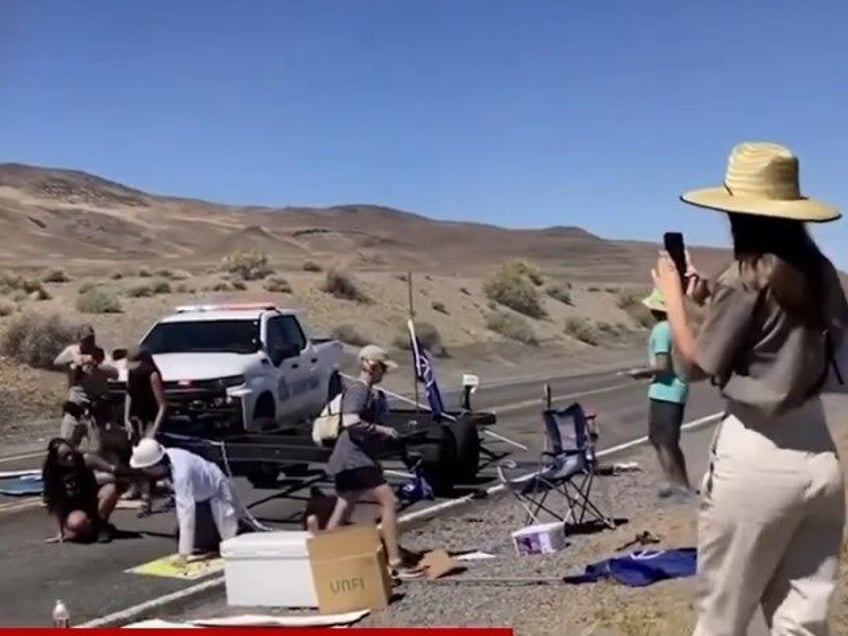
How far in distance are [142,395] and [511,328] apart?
41.9m

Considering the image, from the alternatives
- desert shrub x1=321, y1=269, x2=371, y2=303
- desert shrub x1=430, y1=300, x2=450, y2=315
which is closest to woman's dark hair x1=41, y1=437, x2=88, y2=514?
desert shrub x1=321, y1=269, x2=371, y2=303

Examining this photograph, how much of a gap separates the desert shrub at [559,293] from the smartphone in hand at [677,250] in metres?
67.7

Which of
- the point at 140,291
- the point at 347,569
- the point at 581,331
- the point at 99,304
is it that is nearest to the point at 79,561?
the point at 347,569

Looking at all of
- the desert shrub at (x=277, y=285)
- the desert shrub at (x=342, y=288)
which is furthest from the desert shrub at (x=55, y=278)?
the desert shrub at (x=342, y=288)

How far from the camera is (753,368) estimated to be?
13.9 ft

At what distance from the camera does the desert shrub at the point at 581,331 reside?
5969 centimetres

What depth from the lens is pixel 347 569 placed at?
8711mm

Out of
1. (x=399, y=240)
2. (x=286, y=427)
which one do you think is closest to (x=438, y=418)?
(x=286, y=427)

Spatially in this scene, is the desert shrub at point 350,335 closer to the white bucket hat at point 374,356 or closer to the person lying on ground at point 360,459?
the white bucket hat at point 374,356

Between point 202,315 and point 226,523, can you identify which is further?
point 202,315

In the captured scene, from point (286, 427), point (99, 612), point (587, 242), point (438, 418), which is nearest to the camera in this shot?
point (99, 612)

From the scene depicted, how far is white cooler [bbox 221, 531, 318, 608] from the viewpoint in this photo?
29.8ft

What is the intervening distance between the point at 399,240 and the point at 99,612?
523ft

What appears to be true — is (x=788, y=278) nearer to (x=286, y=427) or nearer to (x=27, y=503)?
(x=27, y=503)
